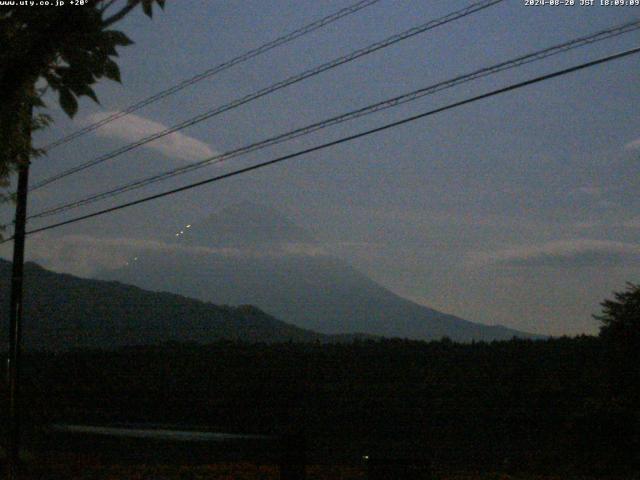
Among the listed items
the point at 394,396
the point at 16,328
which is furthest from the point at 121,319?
the point at 16,328

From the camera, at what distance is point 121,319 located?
131750 millimetres

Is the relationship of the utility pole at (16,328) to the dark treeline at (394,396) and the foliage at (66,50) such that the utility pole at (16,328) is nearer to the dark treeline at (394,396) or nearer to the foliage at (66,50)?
the dark treeline at (394,396)

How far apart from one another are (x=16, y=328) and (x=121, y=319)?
117 metres

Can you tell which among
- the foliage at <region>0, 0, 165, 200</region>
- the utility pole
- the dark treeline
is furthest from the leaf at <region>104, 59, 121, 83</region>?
the dark treeline

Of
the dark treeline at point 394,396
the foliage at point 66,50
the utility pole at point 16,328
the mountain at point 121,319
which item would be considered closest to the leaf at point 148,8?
the foliage at point 66,50

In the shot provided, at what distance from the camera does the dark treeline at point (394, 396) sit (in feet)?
66.8

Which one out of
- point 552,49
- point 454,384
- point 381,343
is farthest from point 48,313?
point 552,49

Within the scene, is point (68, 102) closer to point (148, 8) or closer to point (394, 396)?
point (148, 8)

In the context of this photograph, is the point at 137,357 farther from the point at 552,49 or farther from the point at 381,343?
the point at 552,49

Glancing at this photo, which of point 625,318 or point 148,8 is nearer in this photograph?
point 148,8

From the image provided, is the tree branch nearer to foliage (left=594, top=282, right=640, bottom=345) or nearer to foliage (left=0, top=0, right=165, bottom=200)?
foliage (left=0, top=0, right=165, bottom=200)

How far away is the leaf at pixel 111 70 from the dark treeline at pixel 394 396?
1471cm

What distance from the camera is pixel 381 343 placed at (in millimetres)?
51875

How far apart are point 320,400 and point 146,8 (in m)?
38.7
